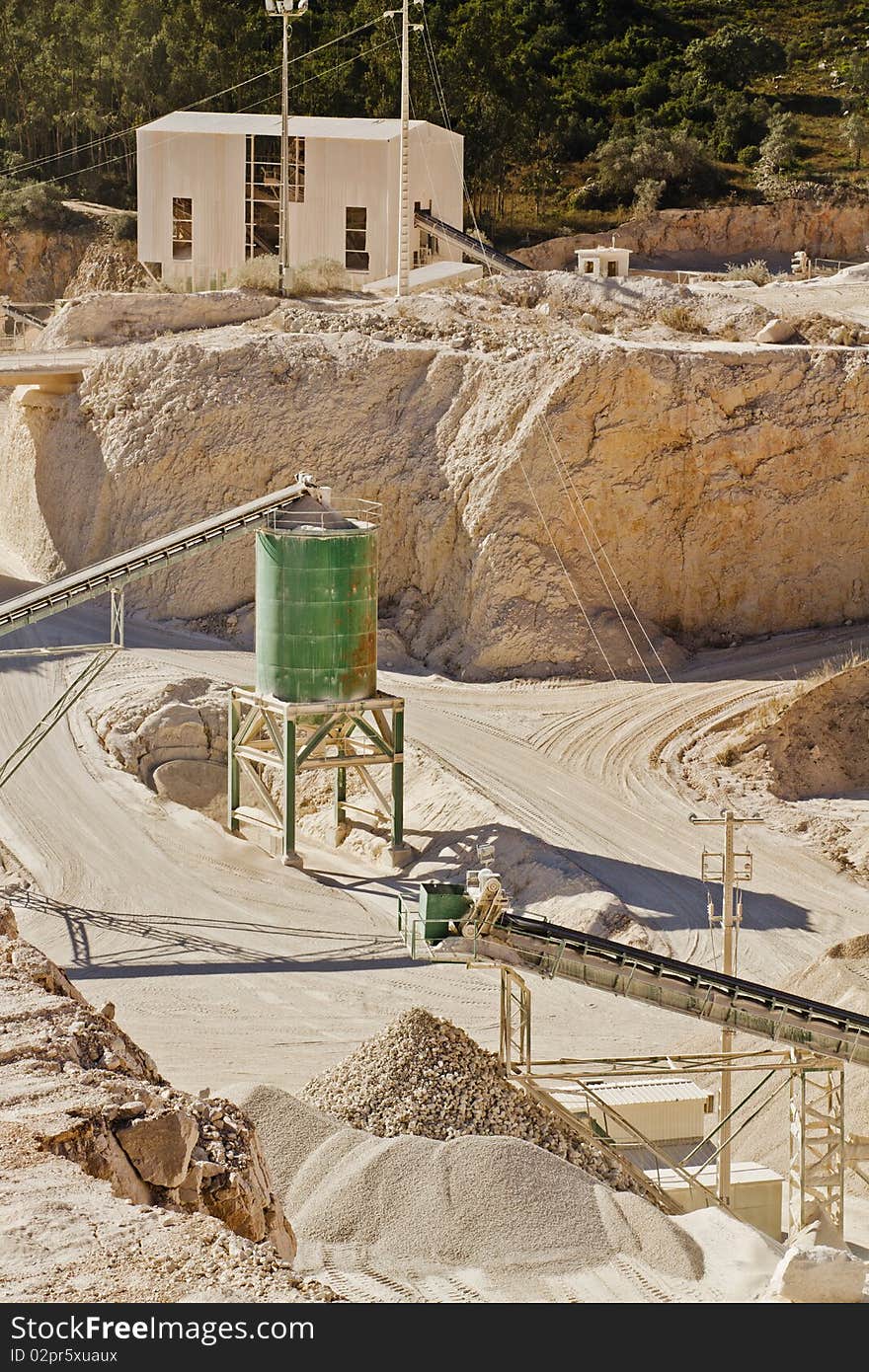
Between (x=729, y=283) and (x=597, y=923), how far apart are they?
27.1 metres

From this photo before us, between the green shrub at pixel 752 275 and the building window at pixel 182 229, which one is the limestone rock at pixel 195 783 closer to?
the green shrub at pixel 752 275

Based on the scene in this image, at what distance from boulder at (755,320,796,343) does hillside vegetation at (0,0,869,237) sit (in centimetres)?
2866

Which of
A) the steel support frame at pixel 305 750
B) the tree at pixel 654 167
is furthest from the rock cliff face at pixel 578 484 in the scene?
the tree at pixel 654 167

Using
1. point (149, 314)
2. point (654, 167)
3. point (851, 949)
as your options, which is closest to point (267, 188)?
point (149, 314)

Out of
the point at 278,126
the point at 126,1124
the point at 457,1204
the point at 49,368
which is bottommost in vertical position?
the point at 457,1204

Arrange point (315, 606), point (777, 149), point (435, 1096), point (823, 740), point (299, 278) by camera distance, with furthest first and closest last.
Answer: point (777, 149) → point (299, 278) → point (823, 740) → point (315, 606) → point (435, 1096)

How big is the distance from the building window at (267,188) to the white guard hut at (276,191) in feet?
0.13

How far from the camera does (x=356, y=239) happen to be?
177 feet

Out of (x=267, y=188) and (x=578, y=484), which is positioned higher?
(x=267, y=188)

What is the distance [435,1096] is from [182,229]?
42547mm

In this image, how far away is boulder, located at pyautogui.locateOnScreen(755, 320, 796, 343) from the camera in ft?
131

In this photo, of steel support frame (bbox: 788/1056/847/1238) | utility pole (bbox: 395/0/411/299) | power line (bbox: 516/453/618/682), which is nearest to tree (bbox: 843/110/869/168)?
utility pole (bbox: 395/0/411/299)

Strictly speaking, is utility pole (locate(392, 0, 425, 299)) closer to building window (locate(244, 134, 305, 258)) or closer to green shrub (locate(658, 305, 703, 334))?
green shrub (locate(658, 305, 703, 334))

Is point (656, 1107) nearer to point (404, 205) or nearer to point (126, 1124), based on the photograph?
point (126, 1124)
